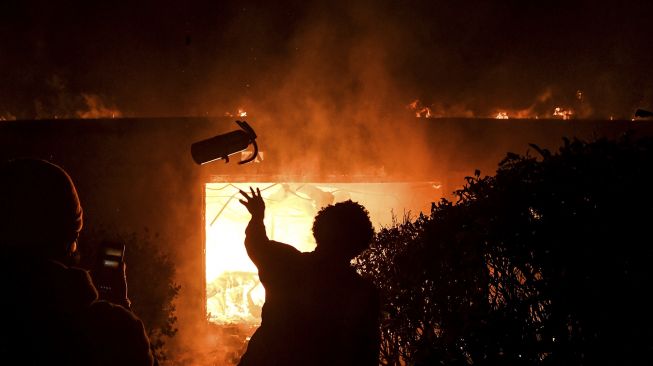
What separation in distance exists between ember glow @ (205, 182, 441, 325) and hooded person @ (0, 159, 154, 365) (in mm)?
8080

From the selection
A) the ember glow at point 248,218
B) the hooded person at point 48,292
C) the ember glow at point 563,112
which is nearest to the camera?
the hooded person at point 48,292

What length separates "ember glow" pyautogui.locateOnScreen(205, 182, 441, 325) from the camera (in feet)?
31.5

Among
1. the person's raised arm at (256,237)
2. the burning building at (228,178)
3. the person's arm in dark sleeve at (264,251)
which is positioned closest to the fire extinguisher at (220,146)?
the person's raised arm at (256,237)

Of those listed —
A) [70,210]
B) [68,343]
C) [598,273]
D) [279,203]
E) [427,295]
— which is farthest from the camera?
[279,203]

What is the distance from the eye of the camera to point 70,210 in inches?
60.6

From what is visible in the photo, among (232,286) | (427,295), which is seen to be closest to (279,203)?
(232,286)

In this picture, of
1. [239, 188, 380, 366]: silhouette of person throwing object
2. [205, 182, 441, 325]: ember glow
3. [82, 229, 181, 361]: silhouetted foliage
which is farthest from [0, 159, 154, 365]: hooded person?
[205, 182, 441, 325]: ember glow

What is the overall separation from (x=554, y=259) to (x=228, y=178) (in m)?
7.49

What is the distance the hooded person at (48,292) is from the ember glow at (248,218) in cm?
808

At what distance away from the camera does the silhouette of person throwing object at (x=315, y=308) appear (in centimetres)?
248

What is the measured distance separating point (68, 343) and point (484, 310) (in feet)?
7.52

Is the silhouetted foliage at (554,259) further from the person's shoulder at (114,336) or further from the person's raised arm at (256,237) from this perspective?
the person's shoulder at (114,336)

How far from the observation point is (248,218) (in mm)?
9953

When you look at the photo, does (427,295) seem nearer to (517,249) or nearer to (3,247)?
(517,249)
